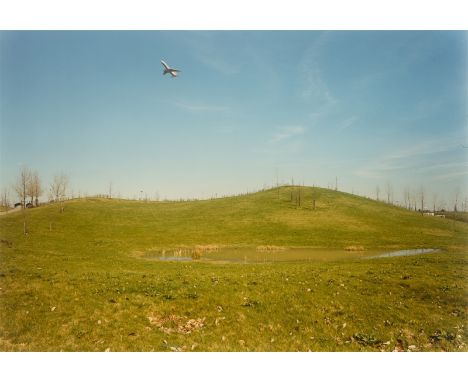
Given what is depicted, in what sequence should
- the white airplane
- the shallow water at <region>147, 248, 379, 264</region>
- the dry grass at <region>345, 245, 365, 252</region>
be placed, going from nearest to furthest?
1. the white airplane
2. the shallow water at <region>147, 248, 379, 264</region>
3. the dry grass at <region>345, 245, 365, 252</region>

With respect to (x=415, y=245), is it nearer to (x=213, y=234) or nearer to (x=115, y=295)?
(x=213, y=234)

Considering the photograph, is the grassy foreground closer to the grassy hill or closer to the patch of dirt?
the patch of dirt

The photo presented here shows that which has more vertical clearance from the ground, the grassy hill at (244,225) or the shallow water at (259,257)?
the grassy hill at (244,225)

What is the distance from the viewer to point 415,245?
200 feet

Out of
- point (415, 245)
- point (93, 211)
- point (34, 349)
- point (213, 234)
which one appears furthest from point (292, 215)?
point (34, 349)

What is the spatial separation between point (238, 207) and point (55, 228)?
163 ft

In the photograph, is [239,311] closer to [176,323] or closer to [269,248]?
[176,323]

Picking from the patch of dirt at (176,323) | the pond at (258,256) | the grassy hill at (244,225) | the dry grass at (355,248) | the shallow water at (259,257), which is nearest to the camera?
the patch of dirt at (176,323)

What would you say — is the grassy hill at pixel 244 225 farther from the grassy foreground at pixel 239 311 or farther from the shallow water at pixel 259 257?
the grassy foreground at pixel 239 311

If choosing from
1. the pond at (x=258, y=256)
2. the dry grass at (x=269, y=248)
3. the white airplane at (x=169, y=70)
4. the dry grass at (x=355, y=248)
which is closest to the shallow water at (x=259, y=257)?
the pond at (x=258, y=256)

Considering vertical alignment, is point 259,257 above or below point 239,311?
below

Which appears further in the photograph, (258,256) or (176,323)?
(258,256)

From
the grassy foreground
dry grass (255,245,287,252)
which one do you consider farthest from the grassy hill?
the grassy foreground

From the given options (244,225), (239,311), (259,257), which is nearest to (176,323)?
(239,311)
